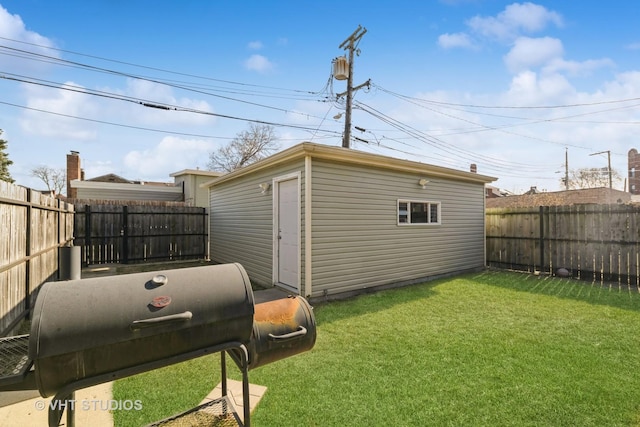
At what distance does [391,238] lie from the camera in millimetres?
6797

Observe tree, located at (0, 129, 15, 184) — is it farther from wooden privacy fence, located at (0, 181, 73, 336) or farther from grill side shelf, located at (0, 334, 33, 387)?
grill side shelf, located at (0, 334, 33, 387)

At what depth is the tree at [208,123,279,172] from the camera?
24547mm

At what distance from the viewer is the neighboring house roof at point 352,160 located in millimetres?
5477

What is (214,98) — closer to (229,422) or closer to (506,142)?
(229,422)

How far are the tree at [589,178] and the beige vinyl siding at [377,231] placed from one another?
30753mm

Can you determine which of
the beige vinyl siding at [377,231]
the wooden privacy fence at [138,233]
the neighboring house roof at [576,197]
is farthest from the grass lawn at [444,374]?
the neighboring house roof at [576,197]

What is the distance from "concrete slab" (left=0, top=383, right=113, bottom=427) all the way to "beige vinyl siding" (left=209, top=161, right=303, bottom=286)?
4113mm

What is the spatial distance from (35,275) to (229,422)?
3729 millimetres

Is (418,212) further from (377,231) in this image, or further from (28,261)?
(28,261)

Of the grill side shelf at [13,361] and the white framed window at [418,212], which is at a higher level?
the white framed window at [418,212]

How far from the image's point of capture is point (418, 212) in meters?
7.47

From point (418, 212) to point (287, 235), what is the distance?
3346 millimetres

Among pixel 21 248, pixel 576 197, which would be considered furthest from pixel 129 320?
pixel 576 197

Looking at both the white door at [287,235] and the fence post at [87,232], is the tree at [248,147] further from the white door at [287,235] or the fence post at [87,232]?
the white door at [287,235]
